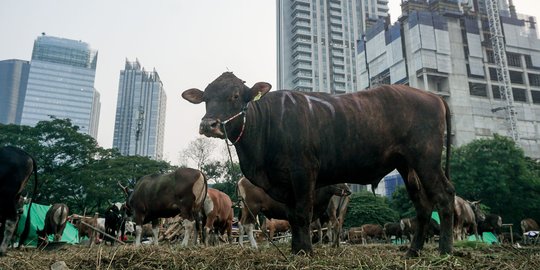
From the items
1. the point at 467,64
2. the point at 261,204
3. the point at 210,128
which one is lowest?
the point at 261,204

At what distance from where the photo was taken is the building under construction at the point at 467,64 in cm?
6356

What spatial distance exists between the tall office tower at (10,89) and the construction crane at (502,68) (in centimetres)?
17465

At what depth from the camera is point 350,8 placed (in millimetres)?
113875

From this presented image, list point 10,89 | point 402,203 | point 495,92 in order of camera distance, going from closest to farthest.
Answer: point 402,203
point 495,92
point 10,89

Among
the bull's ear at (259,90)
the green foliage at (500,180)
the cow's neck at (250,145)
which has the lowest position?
the cow's neck at (250,145)

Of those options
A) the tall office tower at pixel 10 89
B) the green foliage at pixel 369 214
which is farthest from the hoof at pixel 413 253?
the tall office tower at pixel 10 89

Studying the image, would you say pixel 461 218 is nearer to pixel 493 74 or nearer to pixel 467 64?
pixel 467 64

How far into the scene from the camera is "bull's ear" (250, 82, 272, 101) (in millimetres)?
4777

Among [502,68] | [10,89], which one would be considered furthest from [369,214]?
[10,89]

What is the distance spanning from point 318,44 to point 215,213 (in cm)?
9921

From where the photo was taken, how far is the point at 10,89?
17225 centimetres

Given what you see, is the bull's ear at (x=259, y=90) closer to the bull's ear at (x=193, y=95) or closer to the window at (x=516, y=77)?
the bull's ear at (x=193, y=95)

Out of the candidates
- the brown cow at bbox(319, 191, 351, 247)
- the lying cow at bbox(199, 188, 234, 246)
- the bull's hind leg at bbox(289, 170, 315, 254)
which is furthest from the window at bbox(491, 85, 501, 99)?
the bull's hind leg at bbox(289, 170, 315, 254)

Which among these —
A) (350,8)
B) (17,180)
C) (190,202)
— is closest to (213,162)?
(190,202)
